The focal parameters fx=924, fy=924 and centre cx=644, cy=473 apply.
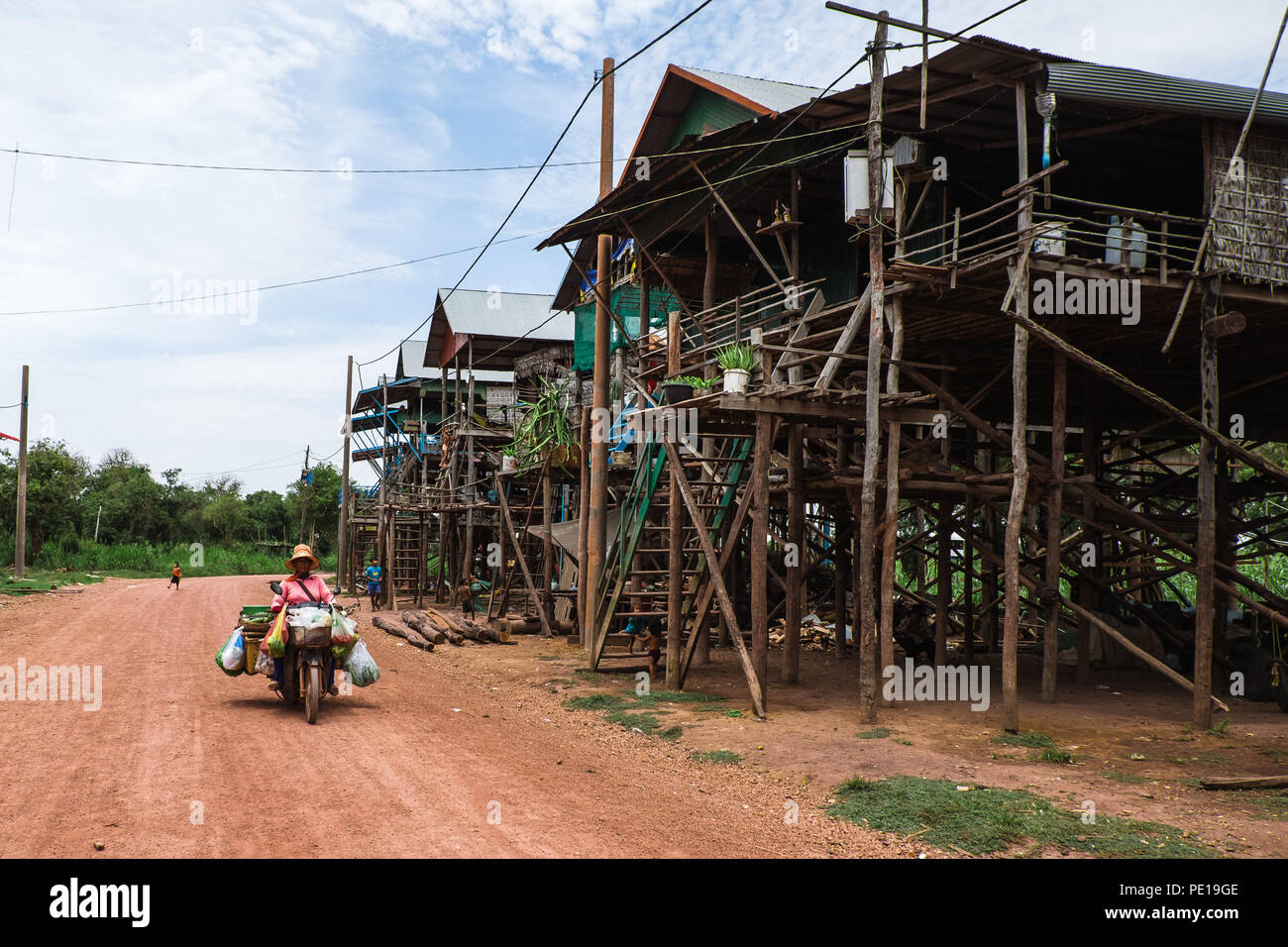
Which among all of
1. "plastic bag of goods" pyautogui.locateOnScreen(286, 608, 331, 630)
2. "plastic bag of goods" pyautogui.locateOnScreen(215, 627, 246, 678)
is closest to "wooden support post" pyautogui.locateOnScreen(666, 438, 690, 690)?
"plastic bag of goods" pyautogui.locateOnScreen(286, 608, 331, 630)

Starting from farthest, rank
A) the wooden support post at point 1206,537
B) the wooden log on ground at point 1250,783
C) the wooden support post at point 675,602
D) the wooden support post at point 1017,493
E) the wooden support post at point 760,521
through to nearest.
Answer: the wooden support post at point 675,602 → the wooden support post at point 760,521 → the wooden support post at point 1206,537 → the wooden support post at point 1017,493 → the wooden log on ground at point 1250,783

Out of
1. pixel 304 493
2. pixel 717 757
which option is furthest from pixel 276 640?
pixel 304 493

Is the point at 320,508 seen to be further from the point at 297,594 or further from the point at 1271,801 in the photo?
the point at 1271,801

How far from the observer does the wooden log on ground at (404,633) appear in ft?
→ 60.2

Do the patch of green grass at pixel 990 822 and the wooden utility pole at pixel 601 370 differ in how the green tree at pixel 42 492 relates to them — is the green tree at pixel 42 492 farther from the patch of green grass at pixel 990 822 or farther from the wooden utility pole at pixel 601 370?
the patch of green grass at pixel 990 822

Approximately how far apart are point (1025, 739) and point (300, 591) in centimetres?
774

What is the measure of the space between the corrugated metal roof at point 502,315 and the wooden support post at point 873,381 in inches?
822

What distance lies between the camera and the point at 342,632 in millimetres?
9617

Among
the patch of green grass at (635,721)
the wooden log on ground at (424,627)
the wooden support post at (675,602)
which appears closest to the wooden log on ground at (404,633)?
the wooden log on ground at (424,627)

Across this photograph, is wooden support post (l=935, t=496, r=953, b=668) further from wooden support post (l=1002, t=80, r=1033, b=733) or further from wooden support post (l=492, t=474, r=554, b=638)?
wooden support post (l=492, t=474, r=554, b=638)

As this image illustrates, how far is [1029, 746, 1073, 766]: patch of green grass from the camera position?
8.60m

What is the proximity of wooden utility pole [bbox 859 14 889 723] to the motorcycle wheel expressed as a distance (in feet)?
18.6
